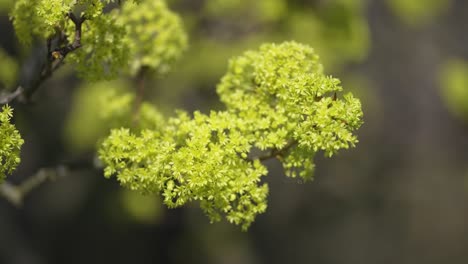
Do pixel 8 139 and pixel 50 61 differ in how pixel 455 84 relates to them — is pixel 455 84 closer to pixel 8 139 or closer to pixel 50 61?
pixel 50 61

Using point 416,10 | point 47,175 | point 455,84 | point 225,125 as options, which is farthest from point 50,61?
point 455,84

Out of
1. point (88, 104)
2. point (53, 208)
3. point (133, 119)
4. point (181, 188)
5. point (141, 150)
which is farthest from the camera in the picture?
point (53, 208)

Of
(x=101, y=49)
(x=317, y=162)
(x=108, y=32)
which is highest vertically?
(x=317, y=162)

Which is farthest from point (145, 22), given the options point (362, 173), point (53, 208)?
point (362, 173)

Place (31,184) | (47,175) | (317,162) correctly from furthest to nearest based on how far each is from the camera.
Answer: (317,162) → (31,184) → (47,175)

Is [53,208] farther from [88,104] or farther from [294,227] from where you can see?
[294,227]

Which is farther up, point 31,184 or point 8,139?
point 31,184

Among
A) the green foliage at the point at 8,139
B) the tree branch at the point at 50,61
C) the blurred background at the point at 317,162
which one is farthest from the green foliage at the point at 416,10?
the green foliage at the point at 8,139
